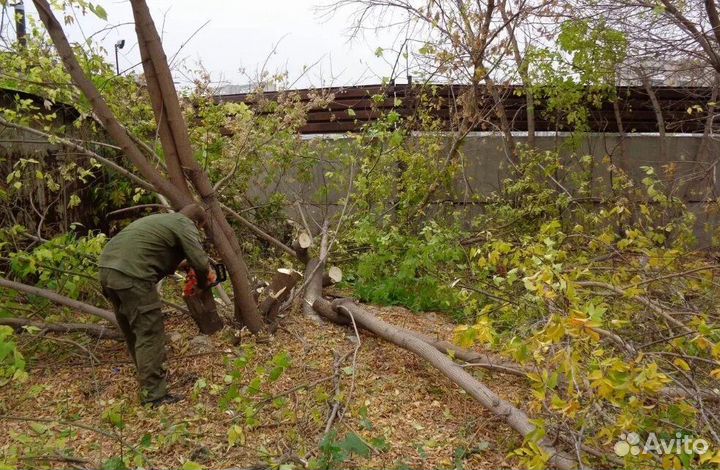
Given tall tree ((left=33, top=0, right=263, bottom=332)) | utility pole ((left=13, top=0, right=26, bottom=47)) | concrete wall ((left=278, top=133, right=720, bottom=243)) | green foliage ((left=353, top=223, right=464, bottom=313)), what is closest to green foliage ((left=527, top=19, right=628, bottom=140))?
concrete wall ((left=278, top=133, right=720, bottom=243))

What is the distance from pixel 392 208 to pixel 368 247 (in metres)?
0.61

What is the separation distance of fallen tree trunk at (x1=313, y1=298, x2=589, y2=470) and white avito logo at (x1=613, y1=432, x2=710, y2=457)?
0.95 feet

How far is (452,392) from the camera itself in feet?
14.1

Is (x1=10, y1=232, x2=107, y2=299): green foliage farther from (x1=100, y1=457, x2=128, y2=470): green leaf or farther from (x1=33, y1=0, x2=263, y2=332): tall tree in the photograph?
(x1=100, y1=457, x2=128, y2=470): green leaf

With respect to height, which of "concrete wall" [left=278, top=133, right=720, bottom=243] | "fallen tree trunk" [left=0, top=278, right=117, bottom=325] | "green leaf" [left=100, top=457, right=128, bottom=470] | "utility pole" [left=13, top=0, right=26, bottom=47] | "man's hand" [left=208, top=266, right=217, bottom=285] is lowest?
"green leaf" [left=100, top=457, right=128, bottom=470]

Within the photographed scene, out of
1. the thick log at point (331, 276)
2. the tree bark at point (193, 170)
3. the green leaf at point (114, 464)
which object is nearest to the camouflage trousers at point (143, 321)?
the tree bark at point (193, 170)

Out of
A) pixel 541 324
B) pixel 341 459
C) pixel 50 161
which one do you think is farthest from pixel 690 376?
pixel 50 161

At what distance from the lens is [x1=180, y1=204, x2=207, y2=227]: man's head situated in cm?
445

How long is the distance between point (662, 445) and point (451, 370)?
134 cm

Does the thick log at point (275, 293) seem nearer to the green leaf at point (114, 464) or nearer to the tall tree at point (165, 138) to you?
the tall tree at point (165, 138)

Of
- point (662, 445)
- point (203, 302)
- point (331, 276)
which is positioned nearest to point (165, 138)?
point (203, 302)

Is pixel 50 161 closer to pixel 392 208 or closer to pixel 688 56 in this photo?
pixel 392 208

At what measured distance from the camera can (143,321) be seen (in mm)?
4156

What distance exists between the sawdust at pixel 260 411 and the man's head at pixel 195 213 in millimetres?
943
